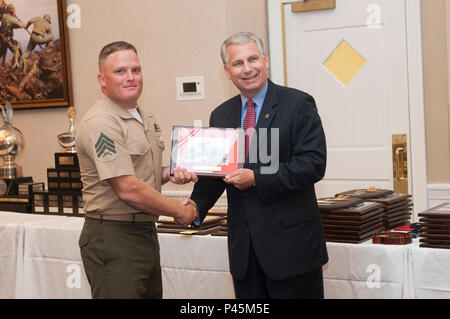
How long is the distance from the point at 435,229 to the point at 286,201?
0.68 m

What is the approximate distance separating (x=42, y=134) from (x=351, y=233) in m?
3.28

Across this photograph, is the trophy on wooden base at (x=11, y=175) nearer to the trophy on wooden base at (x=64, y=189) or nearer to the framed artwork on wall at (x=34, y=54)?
the trophy on wooden base at (x=64, y=189)

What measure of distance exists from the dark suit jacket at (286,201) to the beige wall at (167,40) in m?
2.05

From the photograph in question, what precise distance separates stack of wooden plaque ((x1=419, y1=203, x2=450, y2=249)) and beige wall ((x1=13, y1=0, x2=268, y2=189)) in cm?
209

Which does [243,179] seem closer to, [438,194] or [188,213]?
[188,213]

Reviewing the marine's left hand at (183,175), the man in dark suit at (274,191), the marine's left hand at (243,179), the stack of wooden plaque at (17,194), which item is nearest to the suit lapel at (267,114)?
the man in dark suit at (274,191)

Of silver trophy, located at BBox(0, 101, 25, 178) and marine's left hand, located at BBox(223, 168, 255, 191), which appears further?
silver trophy, located at BBox(0, 101, 25, 178)

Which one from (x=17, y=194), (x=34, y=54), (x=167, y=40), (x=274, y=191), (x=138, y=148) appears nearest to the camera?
(x=274, y=191)

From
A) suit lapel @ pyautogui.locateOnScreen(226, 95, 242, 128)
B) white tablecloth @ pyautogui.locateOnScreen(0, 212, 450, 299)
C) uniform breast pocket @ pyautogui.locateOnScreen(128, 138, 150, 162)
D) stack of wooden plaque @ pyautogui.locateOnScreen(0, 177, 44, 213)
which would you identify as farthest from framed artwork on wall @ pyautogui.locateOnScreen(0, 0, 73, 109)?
suit lapel @ pyautogui.locateOnScreen(226, 95, 242, 128)

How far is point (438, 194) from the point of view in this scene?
4020mm

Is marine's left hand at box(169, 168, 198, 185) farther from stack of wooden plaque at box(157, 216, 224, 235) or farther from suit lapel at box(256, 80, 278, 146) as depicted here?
stack of wooden plaque at box(157, 216, 224, 235)

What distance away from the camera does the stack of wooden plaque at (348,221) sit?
260 cm

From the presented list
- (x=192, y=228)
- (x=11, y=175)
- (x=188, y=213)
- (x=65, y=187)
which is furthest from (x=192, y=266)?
(x=11, y=175)

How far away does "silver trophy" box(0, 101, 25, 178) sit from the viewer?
4.00 meters
